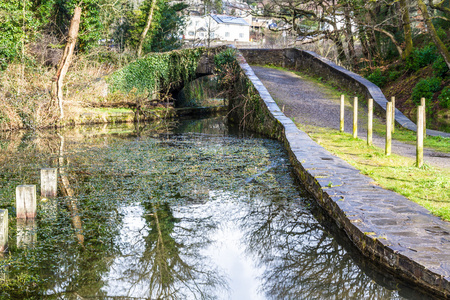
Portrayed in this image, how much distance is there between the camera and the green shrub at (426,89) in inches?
746

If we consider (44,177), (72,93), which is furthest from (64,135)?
(44,177)

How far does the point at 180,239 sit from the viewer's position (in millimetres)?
5273

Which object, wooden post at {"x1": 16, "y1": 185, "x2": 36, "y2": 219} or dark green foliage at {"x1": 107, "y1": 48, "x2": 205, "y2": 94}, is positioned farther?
dark green foliage at {"x1": 107, "y1": 48, "x2": 205, "y2": 94}

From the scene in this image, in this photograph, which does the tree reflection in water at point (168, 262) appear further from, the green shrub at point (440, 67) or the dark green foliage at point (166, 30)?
the dark green foliage at point (166, 30)

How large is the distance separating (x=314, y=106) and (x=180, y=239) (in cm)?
1081

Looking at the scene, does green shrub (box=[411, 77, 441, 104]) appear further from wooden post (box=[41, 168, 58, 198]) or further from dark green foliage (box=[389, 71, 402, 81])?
wooden post (box=[41, 168, 58, 198])

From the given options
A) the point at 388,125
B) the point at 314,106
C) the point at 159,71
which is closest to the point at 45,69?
the point at 159,71

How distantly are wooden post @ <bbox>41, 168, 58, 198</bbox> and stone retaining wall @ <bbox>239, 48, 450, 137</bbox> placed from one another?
30.9 ft

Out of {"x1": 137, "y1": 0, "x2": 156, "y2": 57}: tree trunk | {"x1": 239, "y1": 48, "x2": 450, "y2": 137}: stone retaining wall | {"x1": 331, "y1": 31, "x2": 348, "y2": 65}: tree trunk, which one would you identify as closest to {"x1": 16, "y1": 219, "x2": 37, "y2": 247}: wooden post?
{"x1": 239, "y1": 48, "x2": 450, "y2": 137}: stone retaining wall

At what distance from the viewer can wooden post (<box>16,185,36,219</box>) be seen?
223 inches

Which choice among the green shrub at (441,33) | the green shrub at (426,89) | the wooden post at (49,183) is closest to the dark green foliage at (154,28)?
the green shrub at (441,33)

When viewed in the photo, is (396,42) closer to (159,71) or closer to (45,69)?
(159,71)

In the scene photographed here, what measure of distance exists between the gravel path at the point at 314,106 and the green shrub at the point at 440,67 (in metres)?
5.57

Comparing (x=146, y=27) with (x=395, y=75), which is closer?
(x=395, y=75)
